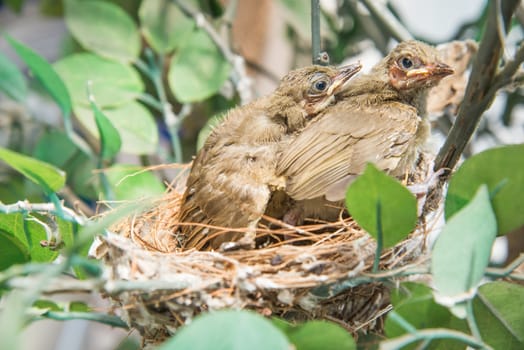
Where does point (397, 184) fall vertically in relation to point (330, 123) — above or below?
above

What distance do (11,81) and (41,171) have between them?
77 cm

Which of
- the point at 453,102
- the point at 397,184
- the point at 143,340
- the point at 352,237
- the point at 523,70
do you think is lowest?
the point at 143,340

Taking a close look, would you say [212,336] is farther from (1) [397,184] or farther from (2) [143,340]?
Answer: (2) [143,340]

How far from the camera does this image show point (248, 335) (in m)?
0.74

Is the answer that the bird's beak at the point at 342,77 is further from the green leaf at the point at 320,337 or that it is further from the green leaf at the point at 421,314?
the green leaf at the point at 320,337

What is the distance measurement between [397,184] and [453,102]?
101 cm

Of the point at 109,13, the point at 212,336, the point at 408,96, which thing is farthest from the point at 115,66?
the point at 212,336

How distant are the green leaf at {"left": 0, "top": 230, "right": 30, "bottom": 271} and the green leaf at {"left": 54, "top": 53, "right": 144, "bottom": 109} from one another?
64 centimetres

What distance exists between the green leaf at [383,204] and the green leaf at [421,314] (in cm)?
10

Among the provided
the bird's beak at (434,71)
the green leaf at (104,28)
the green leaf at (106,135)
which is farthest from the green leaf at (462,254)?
the green leaf at (104,28)

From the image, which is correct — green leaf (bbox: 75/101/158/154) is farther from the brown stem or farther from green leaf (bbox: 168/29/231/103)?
the brown stem

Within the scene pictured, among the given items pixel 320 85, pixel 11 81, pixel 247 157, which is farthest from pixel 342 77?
pixel 11 81

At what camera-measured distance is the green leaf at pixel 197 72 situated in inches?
76.0

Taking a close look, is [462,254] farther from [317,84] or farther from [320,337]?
[317,84]
